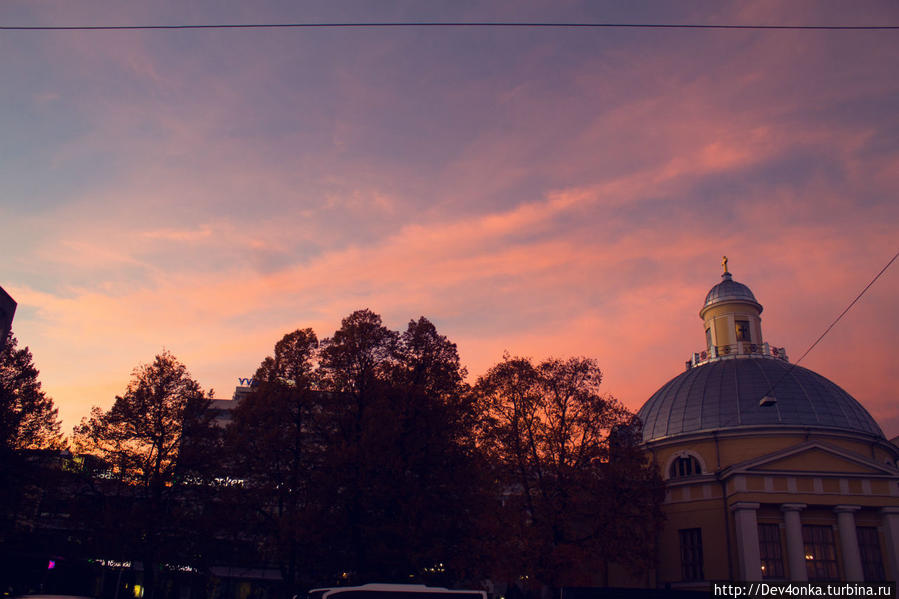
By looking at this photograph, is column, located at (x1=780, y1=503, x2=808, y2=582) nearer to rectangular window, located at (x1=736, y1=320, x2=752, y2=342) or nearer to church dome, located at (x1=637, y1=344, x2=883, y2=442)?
church dome, located at (x1=637, y1=344, x2=883, y2=442)

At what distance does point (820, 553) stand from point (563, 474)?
2022cm

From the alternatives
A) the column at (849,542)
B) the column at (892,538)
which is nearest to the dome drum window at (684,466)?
the column at (849,542)

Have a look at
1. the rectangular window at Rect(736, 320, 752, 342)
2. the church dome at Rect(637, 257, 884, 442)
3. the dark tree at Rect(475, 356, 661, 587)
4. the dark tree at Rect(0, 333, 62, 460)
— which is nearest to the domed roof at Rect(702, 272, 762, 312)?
the rectangular window at Rect(736, 320, 752, 342)

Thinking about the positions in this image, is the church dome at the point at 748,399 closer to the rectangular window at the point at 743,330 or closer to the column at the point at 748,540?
the rectangular window at the point at 743,330

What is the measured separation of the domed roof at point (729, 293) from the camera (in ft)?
208

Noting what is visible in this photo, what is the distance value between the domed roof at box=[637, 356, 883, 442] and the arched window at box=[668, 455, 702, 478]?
1983 millimetres

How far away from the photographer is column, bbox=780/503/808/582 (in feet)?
131

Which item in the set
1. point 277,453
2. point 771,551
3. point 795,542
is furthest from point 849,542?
point 277,453

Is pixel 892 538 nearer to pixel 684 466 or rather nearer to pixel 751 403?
pixel 751 403

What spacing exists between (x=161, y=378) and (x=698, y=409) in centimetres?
3901

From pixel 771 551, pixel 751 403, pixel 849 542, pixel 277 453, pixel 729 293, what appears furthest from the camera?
pixel 729 293

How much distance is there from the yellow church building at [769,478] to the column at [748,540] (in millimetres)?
62

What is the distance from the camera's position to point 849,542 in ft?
134

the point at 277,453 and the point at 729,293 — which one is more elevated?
the point at 729,293
